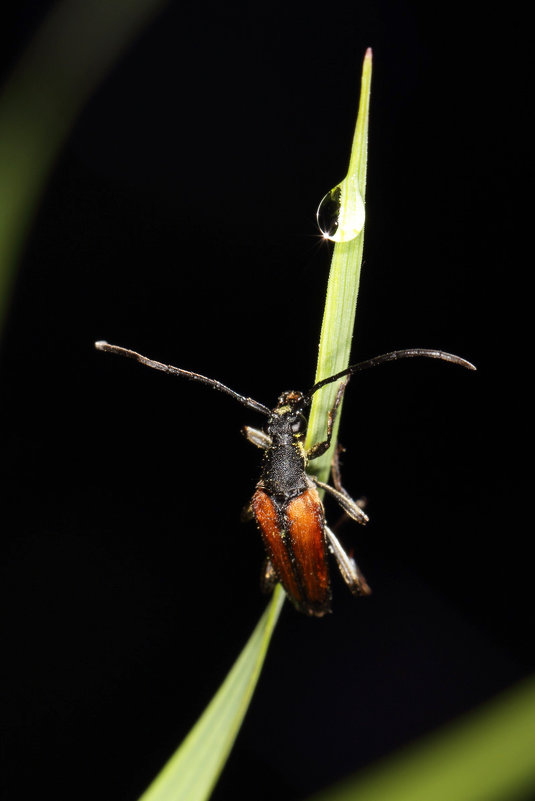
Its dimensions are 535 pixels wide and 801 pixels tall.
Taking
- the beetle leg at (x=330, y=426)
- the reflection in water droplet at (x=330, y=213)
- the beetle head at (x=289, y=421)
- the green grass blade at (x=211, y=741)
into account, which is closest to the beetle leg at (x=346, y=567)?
the beetle head at (x=289, y=421)

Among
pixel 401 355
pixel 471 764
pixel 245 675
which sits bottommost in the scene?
pixel 471 764

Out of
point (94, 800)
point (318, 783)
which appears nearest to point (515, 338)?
point (318, 783)

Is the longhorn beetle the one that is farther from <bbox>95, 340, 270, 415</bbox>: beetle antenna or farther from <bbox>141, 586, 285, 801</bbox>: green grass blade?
<bbox>141, 586, 285, 801</bbox>: green grass blade

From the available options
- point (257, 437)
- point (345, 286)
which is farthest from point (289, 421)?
point (345, 286)

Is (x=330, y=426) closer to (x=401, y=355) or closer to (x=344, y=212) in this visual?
(x=401, y=355)

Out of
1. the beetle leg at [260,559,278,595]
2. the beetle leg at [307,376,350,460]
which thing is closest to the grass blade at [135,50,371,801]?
the beetle leg at [307,376,350,460]

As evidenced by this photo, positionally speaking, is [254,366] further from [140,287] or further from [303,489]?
[303,489]
